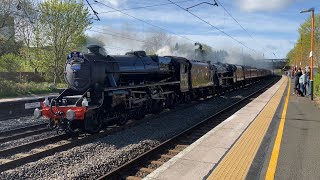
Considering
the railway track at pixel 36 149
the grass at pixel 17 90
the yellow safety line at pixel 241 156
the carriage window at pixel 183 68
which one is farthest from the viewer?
the grass at pixel 17 90

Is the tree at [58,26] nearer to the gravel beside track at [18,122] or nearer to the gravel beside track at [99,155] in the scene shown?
the gravel beside track at [18,122]

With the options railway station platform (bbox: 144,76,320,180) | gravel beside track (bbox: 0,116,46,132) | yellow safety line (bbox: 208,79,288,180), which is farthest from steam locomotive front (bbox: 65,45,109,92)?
yellow safety line (bbox: 208,79,288,180)

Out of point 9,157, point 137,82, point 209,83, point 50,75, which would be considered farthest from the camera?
point 50,75

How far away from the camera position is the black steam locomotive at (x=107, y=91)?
10375 mm

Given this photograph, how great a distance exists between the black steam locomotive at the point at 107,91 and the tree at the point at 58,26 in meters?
22.6

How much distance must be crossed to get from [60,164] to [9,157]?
1.69 meters

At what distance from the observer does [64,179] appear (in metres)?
6.17

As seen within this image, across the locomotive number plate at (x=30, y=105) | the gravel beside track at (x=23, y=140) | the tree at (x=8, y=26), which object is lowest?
the gravel beside track at (x=23, y=140)

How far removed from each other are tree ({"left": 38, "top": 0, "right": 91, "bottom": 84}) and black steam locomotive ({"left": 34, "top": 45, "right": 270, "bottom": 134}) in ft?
74.0

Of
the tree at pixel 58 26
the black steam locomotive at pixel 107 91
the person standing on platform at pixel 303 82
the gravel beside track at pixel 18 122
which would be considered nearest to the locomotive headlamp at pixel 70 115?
the black steam locomotive at pixel 107 91

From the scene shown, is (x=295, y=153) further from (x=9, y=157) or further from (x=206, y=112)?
(x=206, y=112)

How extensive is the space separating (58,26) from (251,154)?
3277cm

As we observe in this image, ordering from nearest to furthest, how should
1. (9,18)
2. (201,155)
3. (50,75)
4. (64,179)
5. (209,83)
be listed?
(64,179) → (201,155) → (209,83) → (9,18) → (50,75)

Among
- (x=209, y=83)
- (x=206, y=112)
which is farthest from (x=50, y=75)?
(x=206, y=112)
